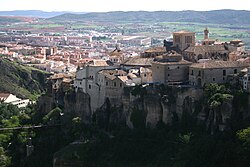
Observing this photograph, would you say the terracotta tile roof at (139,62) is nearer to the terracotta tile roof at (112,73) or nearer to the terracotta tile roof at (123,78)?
the terracotta tile roof at (112,73)

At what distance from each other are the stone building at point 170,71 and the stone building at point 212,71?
1.36 m

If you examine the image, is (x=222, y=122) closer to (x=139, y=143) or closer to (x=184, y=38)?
(x=139, y=143)

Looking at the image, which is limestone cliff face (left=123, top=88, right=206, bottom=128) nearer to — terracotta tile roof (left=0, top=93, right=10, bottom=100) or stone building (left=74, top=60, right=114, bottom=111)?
stone building (left=74, top=60, right=114, bottom=111)

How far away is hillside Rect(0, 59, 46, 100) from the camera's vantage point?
7369 centimetres

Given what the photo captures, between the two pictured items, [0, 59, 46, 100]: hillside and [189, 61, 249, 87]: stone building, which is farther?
[0, 59, 46, 100]: hillside

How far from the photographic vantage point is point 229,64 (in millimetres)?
41969

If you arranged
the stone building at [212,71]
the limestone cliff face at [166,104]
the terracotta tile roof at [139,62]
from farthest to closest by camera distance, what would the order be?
1. the terracotta tile roof at [139,62]
2. the stone building at [212,71]
3. the limestone cliff face at [166,104]

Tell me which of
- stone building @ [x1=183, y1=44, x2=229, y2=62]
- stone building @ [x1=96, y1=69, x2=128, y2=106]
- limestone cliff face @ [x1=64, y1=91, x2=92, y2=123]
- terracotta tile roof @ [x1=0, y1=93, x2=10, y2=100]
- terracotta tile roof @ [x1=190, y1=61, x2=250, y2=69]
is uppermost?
stone building @ [x1=183, y1=44, x2=229, y2=62]

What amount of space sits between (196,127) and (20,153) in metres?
15.2

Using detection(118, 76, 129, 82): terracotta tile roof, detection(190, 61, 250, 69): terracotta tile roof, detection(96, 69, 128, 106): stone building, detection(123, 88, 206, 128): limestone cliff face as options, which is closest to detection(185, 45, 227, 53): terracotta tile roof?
detection(190, 61, 250, 69): terracotta tile roof

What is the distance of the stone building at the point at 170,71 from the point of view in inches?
A: 1695

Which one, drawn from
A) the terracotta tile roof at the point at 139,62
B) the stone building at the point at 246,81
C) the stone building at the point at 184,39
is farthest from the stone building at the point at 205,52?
the stone building at the point at 246,81

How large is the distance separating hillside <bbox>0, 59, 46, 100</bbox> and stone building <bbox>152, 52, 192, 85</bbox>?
1237 inches

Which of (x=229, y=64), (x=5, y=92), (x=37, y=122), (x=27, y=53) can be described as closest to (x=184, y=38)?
(x=229, y=64)
